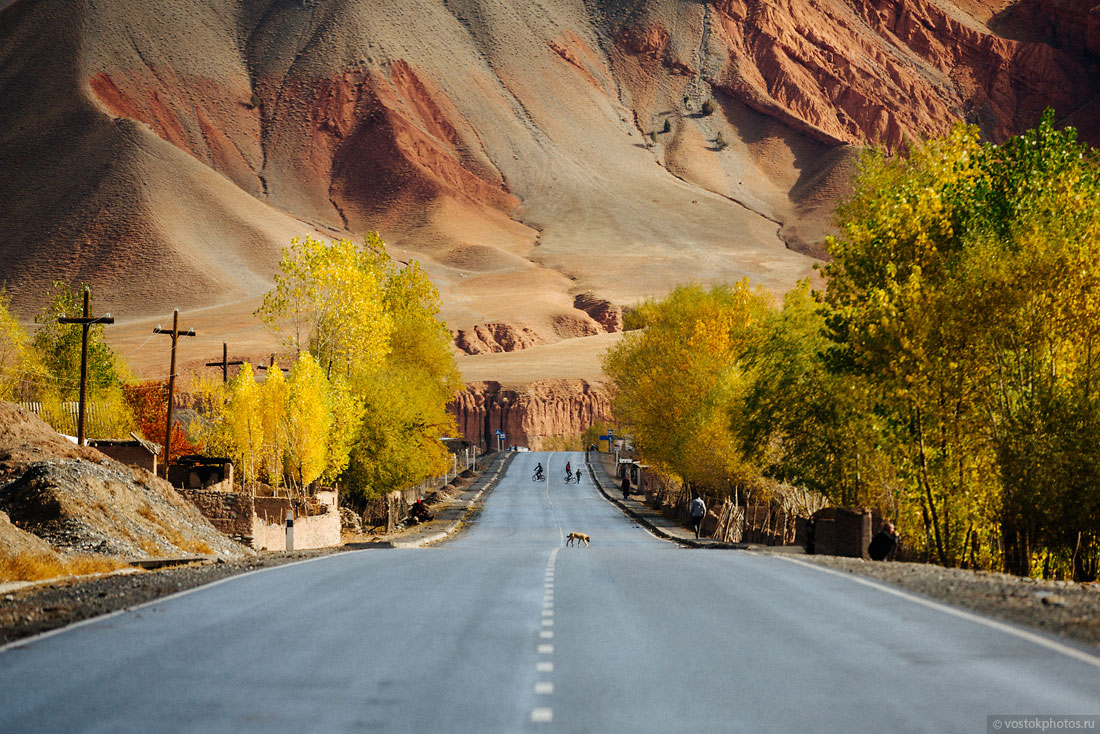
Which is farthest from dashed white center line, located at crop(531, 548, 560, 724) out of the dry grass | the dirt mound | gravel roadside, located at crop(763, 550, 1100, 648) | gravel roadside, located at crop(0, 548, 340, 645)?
the dirt mound

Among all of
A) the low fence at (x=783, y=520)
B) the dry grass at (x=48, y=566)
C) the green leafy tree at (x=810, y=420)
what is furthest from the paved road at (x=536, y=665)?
the green leafy tree at (x=810, y=420)

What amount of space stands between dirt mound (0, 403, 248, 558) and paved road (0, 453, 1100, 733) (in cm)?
1196

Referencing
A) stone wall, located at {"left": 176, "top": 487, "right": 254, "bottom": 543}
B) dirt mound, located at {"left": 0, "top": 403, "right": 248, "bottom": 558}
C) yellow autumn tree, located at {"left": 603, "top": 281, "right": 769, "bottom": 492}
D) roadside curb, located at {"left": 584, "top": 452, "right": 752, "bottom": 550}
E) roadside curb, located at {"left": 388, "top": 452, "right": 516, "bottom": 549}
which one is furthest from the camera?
yellow autumn tree, located at {"left": 603, "top": 281, "right": 769, "bottom": 492}

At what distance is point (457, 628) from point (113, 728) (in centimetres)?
545

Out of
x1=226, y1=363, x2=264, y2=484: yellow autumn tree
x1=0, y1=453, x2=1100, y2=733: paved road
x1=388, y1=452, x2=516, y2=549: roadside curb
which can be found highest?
x1=226, y1=363, x2=264, y2=484: yellow autumn tree

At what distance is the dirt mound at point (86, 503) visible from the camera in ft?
93.9

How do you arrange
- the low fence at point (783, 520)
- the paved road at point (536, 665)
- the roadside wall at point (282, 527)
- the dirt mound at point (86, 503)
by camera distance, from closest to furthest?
the paved road at point (536, 665) < the dirt mound at point (86, 503) < the low fence at point (783, 520) < the roadside wall at point (282, 527)

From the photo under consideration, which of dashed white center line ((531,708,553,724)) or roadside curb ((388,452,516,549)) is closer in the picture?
dashed white center line ((531,708,553,724))

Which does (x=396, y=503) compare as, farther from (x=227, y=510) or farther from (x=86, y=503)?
(x=86, y=503)

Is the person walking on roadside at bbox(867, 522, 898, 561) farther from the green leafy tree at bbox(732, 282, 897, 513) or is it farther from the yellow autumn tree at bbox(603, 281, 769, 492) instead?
the yellow autumn tree at bbox(603, 281, 769, 492)

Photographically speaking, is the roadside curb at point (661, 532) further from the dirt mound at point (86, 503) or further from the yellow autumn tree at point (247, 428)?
the yellow autumn tree at point (247, 428)

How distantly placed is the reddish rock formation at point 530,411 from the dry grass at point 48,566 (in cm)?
12538

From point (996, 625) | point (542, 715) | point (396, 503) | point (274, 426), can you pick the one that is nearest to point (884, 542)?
point (996, 625)

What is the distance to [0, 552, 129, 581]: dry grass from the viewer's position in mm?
21748
